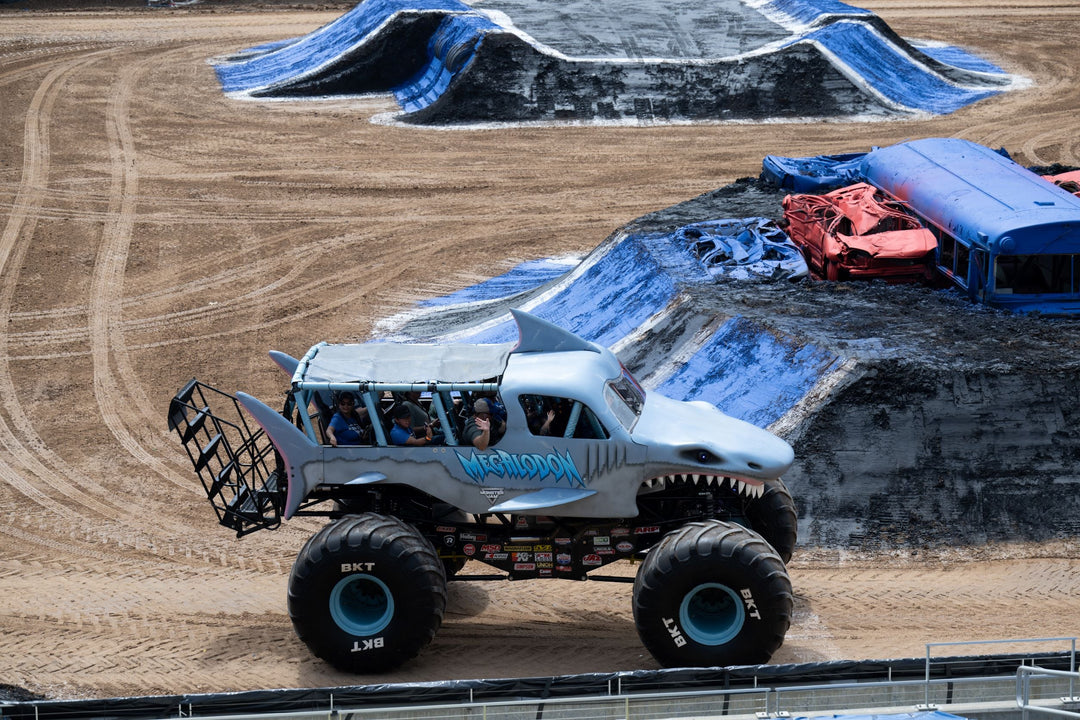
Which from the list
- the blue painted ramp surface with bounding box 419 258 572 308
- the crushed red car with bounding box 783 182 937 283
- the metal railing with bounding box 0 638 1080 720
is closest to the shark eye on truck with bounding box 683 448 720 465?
the metal railing with bounding box 0 638 1080 720

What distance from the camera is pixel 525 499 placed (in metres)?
10.5

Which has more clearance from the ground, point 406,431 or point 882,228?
point 406,431

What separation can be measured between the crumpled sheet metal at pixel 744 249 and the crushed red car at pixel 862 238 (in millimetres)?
304

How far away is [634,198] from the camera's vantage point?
26.7m

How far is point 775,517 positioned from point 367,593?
361 centimetres

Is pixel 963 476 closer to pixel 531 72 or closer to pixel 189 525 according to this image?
pixel 189 525

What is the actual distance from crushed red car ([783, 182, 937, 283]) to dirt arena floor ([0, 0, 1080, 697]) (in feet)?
16.2

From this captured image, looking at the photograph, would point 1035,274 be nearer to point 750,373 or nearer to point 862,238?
point 862,238

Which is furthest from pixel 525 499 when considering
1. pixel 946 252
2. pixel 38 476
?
pixel 946 252

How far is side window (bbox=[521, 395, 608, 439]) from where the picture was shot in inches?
412

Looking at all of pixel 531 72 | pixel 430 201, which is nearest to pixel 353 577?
pixel 430 201

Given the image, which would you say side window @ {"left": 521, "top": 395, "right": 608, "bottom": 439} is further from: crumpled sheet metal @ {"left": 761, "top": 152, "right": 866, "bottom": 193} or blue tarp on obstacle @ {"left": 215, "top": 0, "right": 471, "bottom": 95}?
blue tarp on obstacle @ {"left": 215, "top": 0, "right": 471, "bottom": 95}

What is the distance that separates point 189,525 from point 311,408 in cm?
389

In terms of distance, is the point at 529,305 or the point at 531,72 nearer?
the point at 529,305
